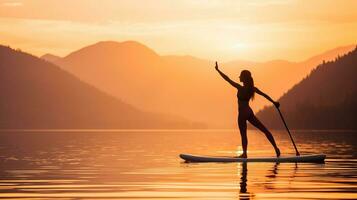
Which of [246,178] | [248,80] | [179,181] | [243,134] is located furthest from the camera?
[243,134]

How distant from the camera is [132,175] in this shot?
30047mm

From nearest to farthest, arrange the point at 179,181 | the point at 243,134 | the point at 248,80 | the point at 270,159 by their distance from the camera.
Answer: the point at 179,181 → the point at 270,159 → the point at 248,80 → the point at 243,134

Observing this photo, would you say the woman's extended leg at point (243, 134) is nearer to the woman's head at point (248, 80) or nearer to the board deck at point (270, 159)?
the board deck at point (270, 159)

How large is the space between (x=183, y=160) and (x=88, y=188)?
16.0 m

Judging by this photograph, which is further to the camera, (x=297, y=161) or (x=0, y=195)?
(x=297, y=161)

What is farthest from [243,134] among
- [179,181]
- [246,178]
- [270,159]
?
[179,181]

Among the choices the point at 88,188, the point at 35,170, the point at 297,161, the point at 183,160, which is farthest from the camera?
the point at 183,160

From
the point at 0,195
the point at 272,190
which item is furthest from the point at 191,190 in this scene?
the point at 0,195

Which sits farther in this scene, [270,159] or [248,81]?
[248,81]

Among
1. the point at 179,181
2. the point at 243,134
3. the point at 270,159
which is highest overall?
the point at 243,134

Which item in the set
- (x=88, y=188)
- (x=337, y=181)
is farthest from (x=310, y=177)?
(x=88, y=188)

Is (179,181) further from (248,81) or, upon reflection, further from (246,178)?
(248,81)

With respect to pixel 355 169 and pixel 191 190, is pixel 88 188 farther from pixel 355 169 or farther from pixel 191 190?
pixel 355 169

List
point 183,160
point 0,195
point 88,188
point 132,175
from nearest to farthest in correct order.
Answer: point 0,195 → point 88,188 → point 132,175 → point 183,160
